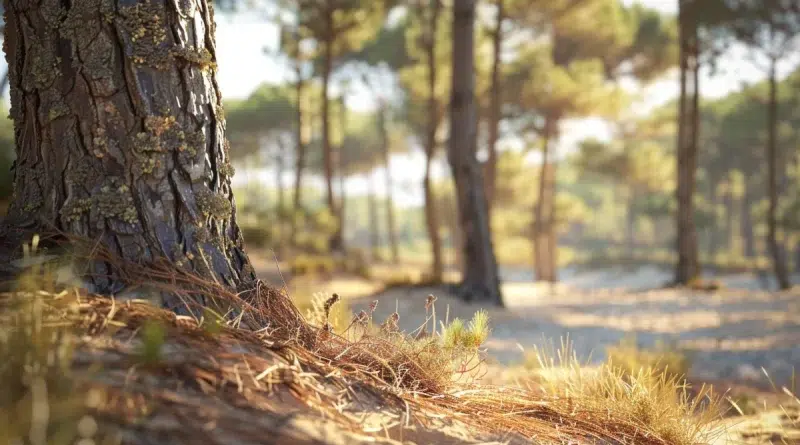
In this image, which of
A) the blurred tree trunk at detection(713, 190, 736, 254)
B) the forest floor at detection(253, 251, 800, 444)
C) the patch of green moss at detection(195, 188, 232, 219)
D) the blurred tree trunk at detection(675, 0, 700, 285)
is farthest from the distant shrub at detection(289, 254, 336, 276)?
the blurred tree trunk at detection(713, 190, 736, 254)

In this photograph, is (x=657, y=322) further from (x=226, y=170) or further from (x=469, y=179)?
(x=226, y=170)

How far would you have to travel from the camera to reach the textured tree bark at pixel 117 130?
6.56ft

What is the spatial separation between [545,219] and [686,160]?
7210mm

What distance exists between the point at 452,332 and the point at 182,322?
96 centimetres

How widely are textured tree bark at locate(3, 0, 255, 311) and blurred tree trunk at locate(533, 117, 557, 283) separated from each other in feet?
55.4

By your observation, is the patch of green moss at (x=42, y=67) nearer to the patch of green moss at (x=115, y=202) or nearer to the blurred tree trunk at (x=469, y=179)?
the patch of green moss at (x=115, y=202)

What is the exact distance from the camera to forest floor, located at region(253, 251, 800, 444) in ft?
12.2

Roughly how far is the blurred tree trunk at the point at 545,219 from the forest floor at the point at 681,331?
19.8 feet

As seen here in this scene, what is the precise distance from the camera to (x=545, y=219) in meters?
21.0

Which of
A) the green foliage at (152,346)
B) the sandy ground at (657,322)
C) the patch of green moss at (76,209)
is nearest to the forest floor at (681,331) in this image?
the sandy ground at (657,322)

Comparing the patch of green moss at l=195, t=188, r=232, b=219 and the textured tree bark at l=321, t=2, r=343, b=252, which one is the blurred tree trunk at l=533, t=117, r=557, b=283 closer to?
the textured tree bark at l=321, t=2, r=343, b=252

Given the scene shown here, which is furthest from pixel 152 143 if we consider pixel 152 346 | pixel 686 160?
pixel 686 160

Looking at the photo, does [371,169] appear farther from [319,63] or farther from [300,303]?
[300,303]

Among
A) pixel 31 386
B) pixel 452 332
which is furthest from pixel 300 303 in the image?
pixel 31 386
